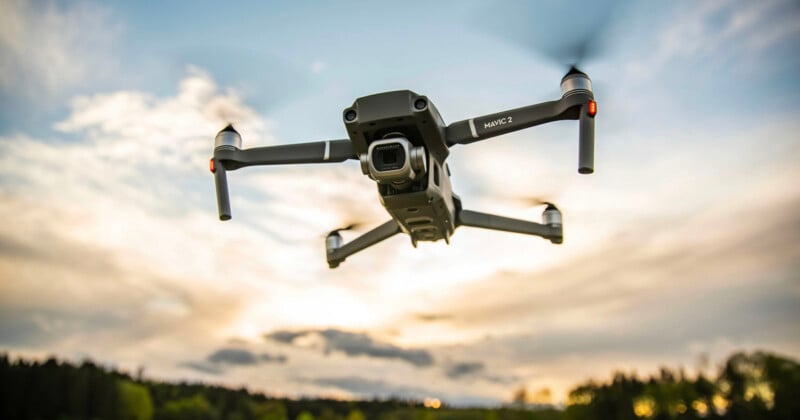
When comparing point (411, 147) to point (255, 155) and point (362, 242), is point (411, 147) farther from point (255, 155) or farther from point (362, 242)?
point (362, 242)

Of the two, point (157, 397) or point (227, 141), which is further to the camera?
point (157, 397)

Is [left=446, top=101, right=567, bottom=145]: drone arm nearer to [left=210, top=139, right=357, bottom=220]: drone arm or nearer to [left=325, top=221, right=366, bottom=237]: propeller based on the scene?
[left=210, top=139, right=357, bottom=220]: drone arm

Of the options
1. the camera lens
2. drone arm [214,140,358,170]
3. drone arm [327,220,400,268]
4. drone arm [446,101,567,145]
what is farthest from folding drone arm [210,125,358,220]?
drone arm [327,220,400,268]

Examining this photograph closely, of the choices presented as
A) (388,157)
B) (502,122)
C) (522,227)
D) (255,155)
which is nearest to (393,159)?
(388,157)

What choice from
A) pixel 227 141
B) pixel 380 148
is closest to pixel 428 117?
pixel 380 148

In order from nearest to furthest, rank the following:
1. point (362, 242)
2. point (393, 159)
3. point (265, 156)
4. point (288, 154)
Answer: point (393, 159)
point (288, 154)
point (265, 156)
point (362, 242)

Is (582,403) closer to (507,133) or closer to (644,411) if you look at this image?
(644,411)
